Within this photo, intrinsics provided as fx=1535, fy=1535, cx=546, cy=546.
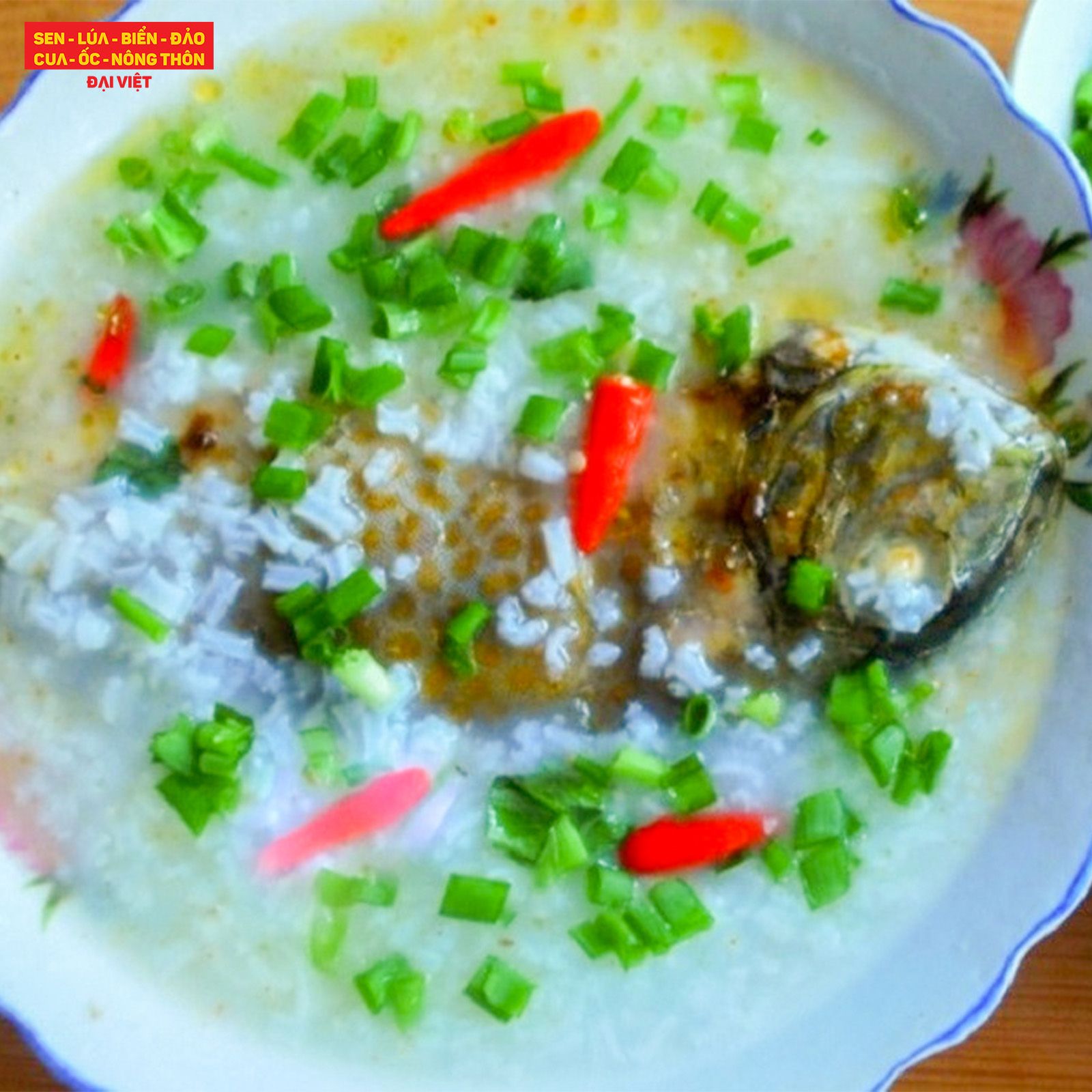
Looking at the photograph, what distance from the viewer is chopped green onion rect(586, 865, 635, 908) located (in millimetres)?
1342

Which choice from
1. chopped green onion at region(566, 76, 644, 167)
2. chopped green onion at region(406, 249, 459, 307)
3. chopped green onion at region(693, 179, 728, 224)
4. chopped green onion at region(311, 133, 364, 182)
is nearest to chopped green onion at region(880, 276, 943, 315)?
chopped green onion at region(693, 179, 728, 224)

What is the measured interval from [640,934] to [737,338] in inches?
20.8

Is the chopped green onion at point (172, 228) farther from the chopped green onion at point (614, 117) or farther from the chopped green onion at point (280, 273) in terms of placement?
the chopped green onion at point (614, 117)

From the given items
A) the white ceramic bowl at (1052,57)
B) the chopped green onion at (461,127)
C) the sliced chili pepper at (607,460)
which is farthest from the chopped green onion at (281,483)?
the white ceramic bowl at (1052,57)

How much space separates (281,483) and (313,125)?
33 cm

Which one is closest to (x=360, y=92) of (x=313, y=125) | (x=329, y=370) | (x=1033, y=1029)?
(x=313, y=125)

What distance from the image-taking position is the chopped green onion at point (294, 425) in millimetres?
1301

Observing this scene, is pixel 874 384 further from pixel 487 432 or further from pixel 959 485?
pixel 487 432

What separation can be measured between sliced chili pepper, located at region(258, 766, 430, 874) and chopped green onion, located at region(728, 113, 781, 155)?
63 cm

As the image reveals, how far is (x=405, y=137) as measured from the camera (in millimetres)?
1354

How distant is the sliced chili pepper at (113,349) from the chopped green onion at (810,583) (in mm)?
609

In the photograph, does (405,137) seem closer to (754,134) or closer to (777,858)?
(754,134)

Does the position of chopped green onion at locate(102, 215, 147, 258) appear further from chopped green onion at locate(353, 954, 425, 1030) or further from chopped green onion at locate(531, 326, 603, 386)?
chopped green onion at locate(353, 954, 425, 1030)

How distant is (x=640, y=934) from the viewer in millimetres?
1347
